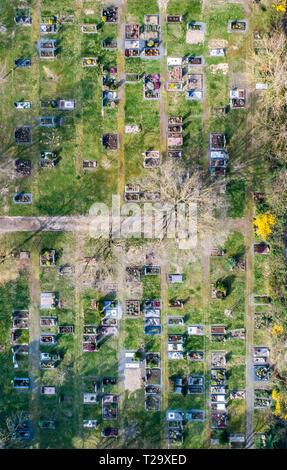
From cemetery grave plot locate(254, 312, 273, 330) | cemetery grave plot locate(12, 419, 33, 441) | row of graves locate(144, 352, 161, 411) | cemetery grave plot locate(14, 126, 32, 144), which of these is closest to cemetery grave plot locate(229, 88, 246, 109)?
cemetery grave plot locate(14, 126, 32, 144)

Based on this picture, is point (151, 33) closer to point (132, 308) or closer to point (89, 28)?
point (89, 28)

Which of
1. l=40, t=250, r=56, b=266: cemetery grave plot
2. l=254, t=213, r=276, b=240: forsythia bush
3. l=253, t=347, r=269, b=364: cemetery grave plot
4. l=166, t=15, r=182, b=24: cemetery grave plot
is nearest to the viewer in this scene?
l=254, t=213, r=276, b=240: forsythia bush

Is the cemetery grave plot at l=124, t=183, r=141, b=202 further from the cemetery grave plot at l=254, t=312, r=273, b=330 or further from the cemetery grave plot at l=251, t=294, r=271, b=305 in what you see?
the cemetery grave plot at l=254, t=312, r=273, b=330

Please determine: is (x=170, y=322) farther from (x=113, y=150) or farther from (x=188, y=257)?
(x=113, y=150)

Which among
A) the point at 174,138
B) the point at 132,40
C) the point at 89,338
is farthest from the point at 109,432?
the point at 132,40

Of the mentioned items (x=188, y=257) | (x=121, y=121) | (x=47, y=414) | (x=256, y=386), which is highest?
(x=121, y=121)
